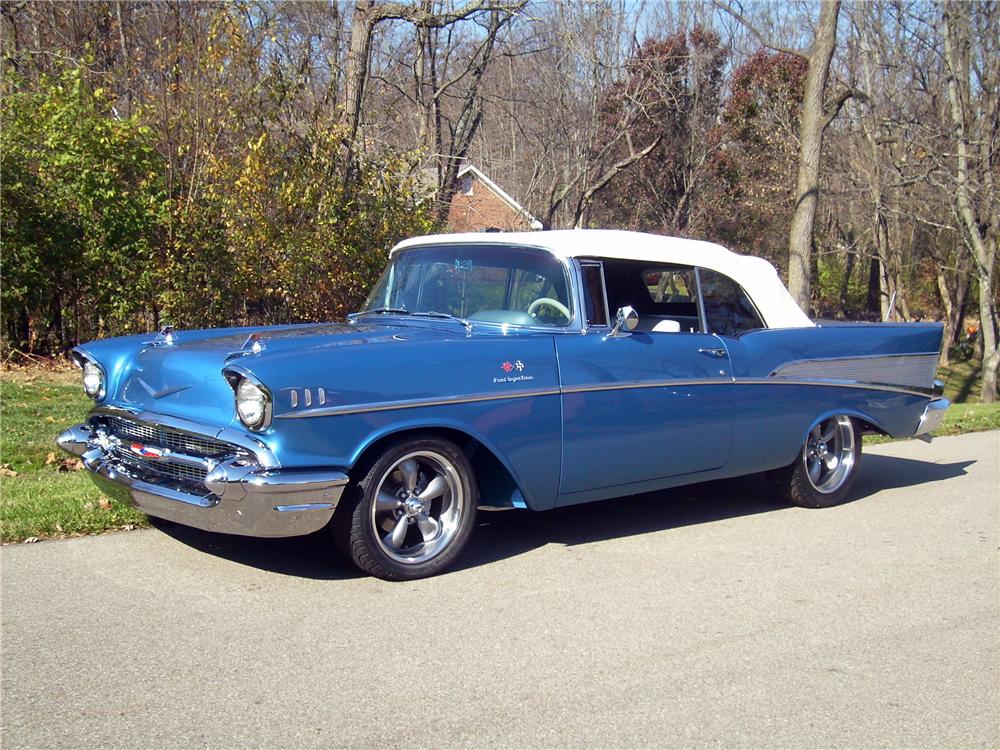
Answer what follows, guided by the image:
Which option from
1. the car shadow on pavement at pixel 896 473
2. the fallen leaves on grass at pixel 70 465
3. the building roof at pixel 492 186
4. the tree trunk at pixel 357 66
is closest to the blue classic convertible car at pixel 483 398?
the car shadow on pavement at pixel 896 473

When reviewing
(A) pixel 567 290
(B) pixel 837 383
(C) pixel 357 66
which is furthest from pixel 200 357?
(C) pixel 357 66

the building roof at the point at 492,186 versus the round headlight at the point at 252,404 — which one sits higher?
the building roof at the point at 492,186

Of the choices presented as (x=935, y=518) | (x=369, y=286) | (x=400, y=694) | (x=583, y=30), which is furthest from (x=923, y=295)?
(x=400, y=694)

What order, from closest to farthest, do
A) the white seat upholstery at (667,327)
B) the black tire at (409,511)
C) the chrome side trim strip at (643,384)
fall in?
the black tire at (409,511)
the chrome side trim strip at (643,384)
the white seat upholstery at (667,327)

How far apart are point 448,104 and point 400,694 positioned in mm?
23049

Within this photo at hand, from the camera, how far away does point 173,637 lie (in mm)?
4148

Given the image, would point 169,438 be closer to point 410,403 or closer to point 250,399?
point 250,399

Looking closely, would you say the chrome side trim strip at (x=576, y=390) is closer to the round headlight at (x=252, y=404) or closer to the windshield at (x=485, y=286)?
the round headlight at (x=252, y=404)

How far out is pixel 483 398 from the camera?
16.9 ft

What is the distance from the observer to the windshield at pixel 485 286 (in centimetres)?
584

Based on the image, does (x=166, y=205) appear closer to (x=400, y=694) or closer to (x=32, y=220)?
(x=32, y=220)

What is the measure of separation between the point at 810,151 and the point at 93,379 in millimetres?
11543

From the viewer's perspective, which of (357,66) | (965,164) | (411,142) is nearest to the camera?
(357,66)

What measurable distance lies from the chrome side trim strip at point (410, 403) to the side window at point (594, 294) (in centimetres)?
65
